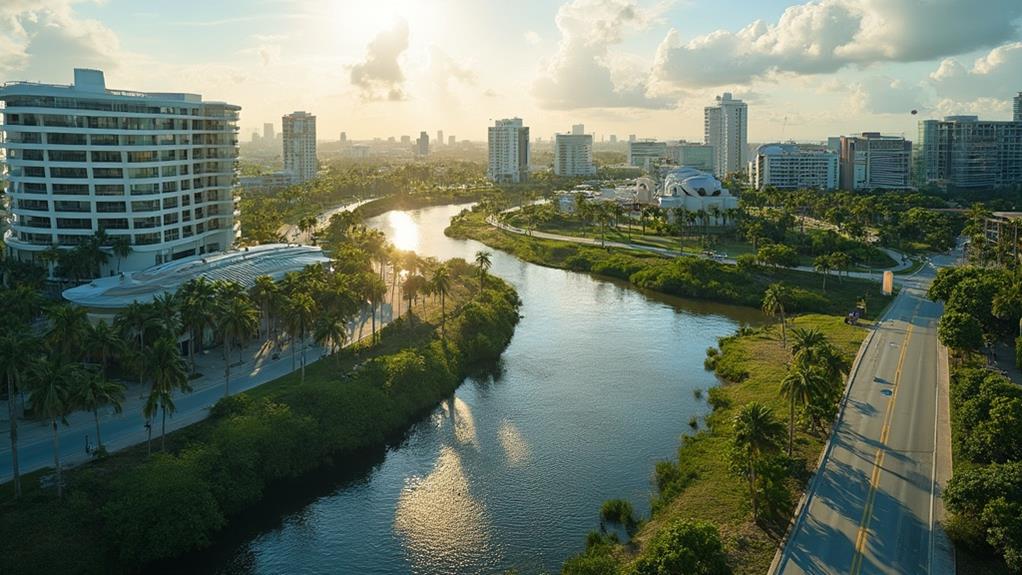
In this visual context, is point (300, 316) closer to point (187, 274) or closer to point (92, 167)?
point (187, 274)

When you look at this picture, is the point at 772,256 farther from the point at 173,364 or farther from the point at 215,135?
the point at 173,364

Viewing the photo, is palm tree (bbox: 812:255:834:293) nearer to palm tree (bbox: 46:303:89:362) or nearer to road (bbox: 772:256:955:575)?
road (bbox: 772:256:955:575)

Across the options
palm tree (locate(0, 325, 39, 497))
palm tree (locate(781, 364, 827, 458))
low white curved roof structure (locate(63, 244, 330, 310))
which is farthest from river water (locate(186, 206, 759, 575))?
low white curved roof structure (locate(63, 244, 330, 310))

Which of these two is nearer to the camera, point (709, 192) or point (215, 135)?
point (215, 135)

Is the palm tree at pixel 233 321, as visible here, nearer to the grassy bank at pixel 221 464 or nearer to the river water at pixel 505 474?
the grassy bank at pixel 221 464

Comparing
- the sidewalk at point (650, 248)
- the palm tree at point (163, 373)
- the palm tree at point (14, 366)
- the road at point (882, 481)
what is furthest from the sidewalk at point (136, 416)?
the sidewalk at point (650, 248)

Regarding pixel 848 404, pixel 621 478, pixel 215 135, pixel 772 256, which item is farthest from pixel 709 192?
pixel 621 478
